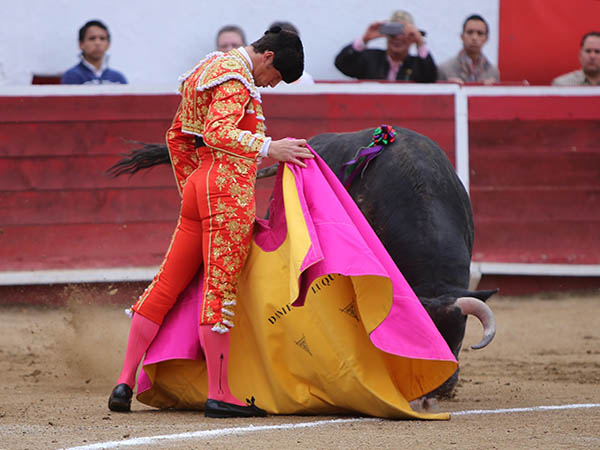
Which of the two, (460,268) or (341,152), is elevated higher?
(341,152)

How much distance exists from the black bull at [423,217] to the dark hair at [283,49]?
689 millimetres

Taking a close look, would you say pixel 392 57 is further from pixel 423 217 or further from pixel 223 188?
pixel 223 188

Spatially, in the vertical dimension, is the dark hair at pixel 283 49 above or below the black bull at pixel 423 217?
above

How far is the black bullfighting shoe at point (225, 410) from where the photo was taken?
319cm

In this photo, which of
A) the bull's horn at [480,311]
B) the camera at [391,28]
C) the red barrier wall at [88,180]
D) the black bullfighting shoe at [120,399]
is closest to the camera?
the bull's horn at [480,311]

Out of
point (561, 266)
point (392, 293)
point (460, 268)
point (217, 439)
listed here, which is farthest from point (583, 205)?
point (217, 439)

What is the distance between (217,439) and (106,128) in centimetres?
357

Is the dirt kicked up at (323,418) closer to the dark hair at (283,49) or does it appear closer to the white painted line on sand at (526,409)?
the white painted line on sand at (526,409)

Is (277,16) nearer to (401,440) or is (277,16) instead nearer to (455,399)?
(455,399)

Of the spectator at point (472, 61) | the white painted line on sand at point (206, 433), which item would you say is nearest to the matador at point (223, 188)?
the white painted line on sand at point (206, 433)

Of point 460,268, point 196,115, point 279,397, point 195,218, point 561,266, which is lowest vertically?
point 561,266

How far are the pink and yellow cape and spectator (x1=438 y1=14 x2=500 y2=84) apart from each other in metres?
3.50

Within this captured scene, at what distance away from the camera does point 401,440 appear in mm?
2734

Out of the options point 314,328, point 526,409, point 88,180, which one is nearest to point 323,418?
point 314,328
